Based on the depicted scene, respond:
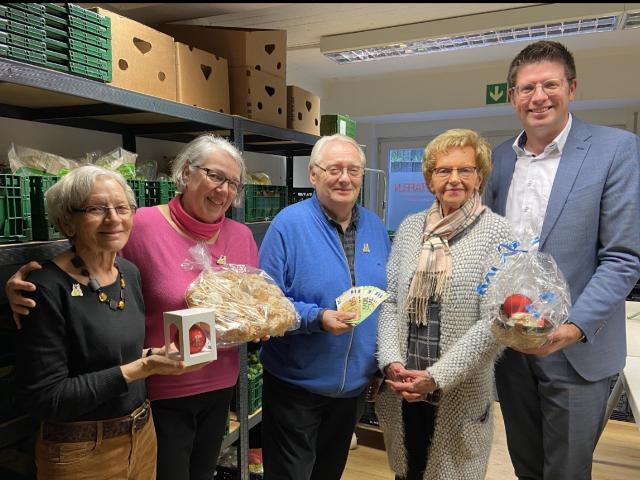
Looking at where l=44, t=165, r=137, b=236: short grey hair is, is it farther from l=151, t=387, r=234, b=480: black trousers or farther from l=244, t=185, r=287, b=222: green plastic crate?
l=244, t=185, r=287, b=222: green plastic crate

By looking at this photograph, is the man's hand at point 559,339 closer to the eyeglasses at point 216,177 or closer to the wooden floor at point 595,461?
the eyeglasses at point 216,177

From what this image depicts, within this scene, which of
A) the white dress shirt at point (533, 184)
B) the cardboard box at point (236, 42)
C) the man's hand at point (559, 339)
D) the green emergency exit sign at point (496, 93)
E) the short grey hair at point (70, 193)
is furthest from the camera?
the green emergency exit sign at point (496, 93)

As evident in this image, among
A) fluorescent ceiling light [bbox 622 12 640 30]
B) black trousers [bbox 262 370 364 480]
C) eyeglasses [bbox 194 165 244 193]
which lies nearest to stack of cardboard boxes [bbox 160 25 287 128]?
eyeglasses [bbox 194 165 244 193]

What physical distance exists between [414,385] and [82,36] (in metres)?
1.60

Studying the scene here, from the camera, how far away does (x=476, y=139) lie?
1.63 metres

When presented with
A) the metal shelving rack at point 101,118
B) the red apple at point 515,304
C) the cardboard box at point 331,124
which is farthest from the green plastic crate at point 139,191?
the cardboard box at point 331,124

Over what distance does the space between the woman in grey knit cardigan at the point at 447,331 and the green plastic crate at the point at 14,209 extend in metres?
1.27

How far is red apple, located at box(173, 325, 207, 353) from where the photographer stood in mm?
1294

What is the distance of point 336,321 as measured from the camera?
1.58 m

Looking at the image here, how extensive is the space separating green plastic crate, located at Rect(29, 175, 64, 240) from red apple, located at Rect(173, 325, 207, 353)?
633mm

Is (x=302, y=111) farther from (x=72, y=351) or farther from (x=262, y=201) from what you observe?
(x=72, y=351)

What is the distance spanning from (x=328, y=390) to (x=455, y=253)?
66cm

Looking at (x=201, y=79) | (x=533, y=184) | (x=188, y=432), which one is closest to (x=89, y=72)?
(x=201, y=79)

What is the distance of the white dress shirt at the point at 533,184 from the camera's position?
5.53 ft
